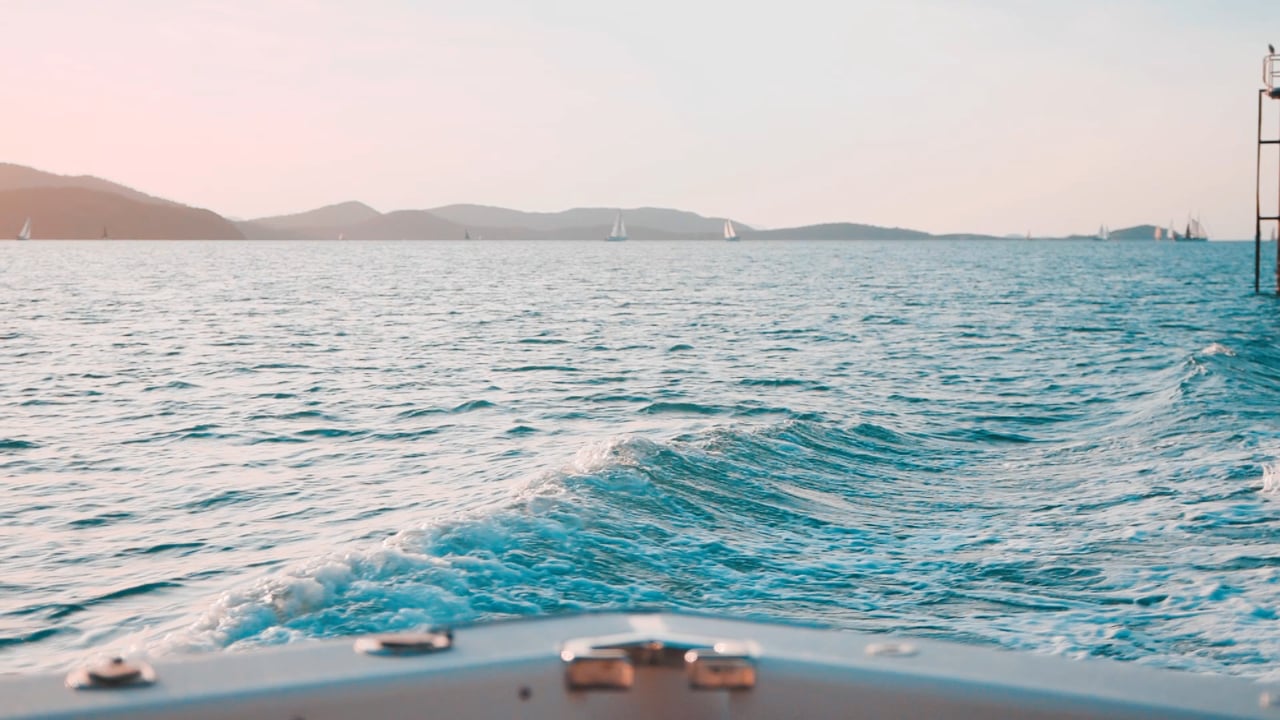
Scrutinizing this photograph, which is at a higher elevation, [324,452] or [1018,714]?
[1018,714]

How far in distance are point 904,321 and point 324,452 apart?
1127 inches

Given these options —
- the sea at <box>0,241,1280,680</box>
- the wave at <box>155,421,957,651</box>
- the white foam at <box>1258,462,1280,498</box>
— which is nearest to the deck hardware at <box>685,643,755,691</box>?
the sea at <box>0,241,1280,680</box>

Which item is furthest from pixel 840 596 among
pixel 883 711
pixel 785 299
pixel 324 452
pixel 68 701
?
pixel 785 299

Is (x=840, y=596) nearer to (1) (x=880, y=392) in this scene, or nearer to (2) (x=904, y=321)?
(1) (x=880, y=392)

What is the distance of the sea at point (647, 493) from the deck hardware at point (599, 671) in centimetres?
389

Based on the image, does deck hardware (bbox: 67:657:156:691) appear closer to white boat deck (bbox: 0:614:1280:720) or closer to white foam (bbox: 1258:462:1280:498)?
white boat deck (bbox: 0:614:1280:720)

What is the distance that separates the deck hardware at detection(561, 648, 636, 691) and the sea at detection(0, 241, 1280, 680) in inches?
153

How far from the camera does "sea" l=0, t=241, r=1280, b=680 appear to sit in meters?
7.42

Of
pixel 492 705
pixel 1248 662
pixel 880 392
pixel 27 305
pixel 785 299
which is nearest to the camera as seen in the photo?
pixel 492 705

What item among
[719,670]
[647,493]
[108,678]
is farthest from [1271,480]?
[108,678]

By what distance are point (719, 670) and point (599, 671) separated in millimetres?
305

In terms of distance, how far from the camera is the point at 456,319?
41219 millimetres

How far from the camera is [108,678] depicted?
8.46 ft

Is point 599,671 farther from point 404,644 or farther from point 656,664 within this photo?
point 404,644
